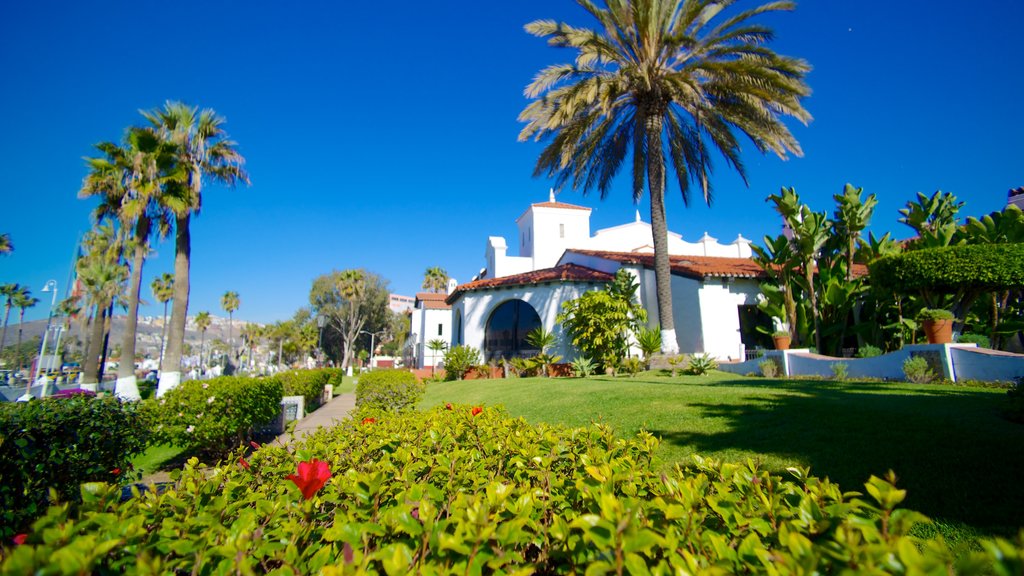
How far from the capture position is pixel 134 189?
53.6 feet

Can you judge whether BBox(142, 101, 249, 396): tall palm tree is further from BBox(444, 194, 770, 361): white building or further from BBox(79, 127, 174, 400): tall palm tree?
BBox(444, 194, 770, 361): white building

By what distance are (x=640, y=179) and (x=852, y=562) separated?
16805 millimetres

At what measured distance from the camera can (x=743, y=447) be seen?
16.6 feet

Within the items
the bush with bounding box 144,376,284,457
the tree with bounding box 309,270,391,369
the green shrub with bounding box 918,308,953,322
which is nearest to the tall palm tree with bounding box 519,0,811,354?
the green shrub with bounding box 918,308,953,322

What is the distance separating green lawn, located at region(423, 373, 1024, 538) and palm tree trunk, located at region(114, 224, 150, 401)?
49.4 feet

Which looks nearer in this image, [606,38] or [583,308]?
[606,38]

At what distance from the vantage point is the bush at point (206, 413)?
7516 millimetres

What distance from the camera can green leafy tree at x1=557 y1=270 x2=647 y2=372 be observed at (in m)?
17.7

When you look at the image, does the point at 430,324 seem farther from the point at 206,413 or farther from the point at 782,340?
the point at 206,413

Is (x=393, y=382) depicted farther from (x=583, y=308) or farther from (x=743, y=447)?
(x=583, y=308)

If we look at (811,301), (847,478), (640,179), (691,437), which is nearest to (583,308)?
(640,179)

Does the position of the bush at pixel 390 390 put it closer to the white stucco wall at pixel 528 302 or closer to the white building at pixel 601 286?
the white stucco wall at pixel 528 302

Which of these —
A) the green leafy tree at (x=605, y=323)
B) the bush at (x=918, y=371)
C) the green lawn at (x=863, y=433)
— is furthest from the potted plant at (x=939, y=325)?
the green leafy tree at (x=605, y=323)

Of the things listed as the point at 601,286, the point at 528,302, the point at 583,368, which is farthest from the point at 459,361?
the point at 601,286
